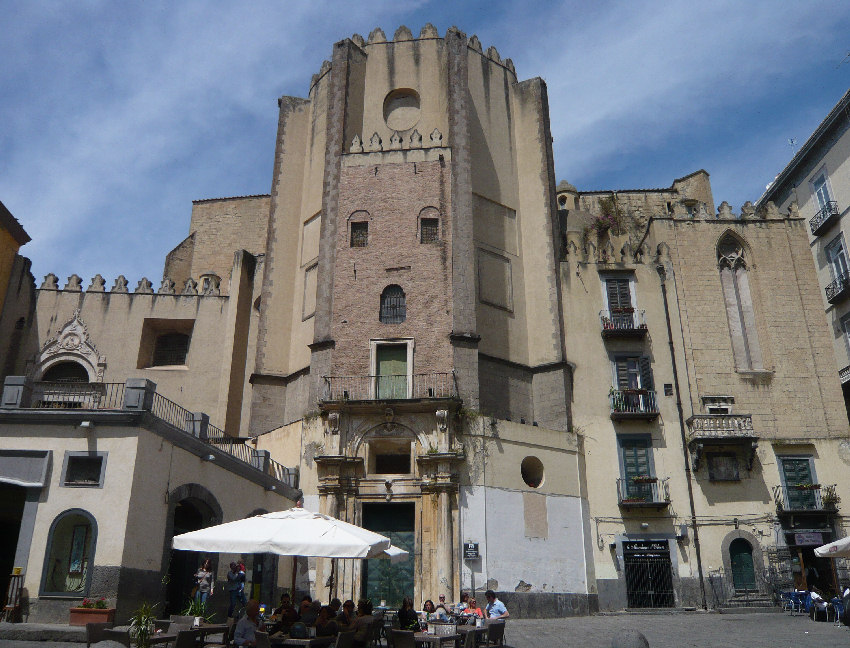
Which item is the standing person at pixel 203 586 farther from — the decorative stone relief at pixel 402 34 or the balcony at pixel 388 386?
the decorative stone relief at pixel 402 34

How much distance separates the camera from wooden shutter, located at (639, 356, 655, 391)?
2917 centimetres

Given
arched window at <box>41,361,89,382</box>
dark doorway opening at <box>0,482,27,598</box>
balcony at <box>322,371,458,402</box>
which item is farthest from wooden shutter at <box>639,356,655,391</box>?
arched window at <box>41,361,89,382</box>

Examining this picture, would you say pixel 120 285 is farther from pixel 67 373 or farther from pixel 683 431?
pixel 683 431

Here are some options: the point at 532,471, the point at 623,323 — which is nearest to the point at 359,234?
the point at 623,323

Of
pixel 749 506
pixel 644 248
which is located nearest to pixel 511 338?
pixel 644 248

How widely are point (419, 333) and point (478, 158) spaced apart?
870 cm

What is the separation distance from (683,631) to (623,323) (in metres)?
13.4

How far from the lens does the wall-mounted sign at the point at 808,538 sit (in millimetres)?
26703

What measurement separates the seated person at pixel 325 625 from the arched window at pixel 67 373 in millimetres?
24414

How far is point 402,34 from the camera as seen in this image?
34188 mm

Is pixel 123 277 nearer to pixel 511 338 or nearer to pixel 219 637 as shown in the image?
pixel 511 338

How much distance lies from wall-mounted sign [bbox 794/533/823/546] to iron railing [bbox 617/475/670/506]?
4.55m

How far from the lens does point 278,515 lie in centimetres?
1388

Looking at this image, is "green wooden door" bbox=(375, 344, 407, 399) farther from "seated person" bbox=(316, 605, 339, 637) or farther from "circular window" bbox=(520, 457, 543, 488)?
"seated person" bbox=(316, 605, 339, 637)
